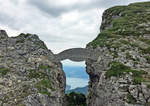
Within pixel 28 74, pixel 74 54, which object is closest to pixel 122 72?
pixel 74 54

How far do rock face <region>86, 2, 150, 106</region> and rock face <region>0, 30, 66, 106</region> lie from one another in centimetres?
640

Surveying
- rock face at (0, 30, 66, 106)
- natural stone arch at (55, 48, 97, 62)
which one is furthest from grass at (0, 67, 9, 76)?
natural stone arch at (55, 48, 97, 62)

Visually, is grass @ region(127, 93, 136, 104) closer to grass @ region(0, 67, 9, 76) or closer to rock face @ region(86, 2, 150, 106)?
rock face @ region(86, 2, 150, 106)

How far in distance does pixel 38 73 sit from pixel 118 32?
19525mm

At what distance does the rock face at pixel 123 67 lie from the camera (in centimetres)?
1537

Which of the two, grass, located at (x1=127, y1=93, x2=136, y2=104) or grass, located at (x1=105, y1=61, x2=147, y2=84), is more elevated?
grass, located at (x1=105, y1=61, x2=147, y2=84)

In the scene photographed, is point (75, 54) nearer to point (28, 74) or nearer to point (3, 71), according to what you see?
point (28, 74)

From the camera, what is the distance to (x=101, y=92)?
1942 cm

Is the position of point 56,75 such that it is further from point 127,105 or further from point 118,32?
point 118,32

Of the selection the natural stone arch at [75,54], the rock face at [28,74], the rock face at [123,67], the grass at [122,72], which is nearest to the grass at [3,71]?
the rock face at [28,74]

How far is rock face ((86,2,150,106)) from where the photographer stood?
15367mm

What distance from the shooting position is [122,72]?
58.1 ft

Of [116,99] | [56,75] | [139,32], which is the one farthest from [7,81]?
[139,32]

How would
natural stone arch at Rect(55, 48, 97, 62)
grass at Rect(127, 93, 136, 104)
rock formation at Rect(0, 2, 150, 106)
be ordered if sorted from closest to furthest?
grass at Rect(127, 93, 136, 104) < rock formation at Rect(0, 2, 150, 106) < natural stone arch at Rect(55, 48, 97, 62)
